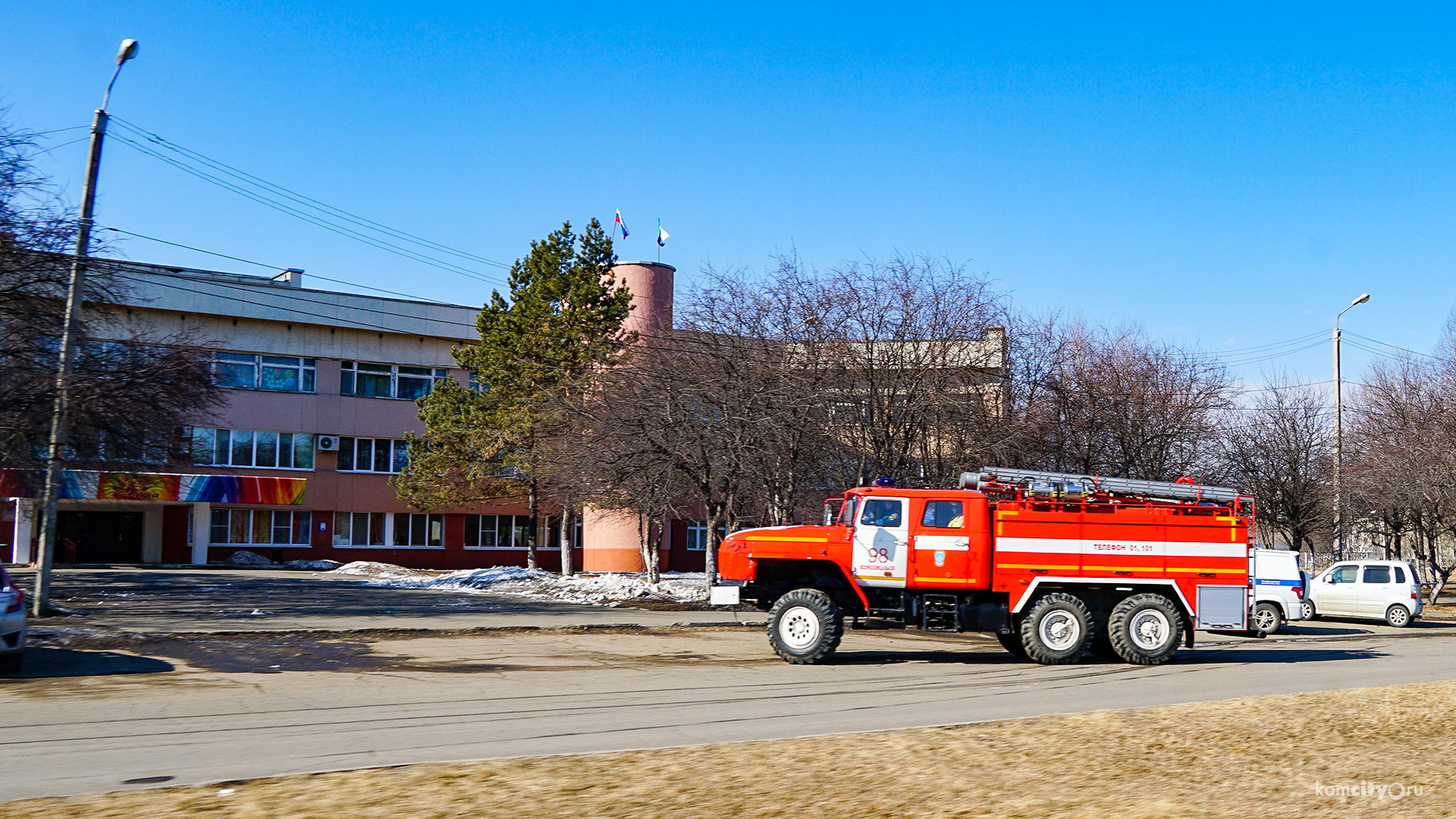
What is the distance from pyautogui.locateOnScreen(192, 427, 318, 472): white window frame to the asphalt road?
3511cm

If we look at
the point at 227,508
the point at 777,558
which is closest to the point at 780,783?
the point at 777,558

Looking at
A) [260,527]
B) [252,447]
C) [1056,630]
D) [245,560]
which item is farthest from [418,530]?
[1056,630]

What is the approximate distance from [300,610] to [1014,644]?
55.4 feet

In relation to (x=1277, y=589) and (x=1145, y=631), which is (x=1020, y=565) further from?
(x=1277, y=589)

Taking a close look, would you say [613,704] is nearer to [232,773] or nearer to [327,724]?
[327,724]

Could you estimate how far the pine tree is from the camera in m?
39.5

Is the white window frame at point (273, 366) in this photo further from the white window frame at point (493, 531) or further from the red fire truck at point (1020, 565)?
the red fire truck at point (1020, 565)

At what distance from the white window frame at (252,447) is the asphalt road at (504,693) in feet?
115

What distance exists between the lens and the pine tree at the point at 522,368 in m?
39.5

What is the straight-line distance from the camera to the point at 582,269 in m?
42.0

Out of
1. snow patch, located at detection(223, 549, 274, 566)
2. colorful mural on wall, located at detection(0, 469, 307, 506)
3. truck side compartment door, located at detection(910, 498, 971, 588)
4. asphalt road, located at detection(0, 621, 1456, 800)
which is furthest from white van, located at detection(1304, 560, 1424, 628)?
snow patch, located at detection(223, 549, 274, 566)

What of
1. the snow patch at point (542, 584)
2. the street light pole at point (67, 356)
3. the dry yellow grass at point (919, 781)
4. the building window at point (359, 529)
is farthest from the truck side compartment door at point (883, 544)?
the building window at point (359, 529)

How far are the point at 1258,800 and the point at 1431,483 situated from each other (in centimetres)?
3110

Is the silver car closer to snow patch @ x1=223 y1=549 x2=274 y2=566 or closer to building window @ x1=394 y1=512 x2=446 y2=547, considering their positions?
snow patch @ x1=223 y1=549 x2=274 y2=566
